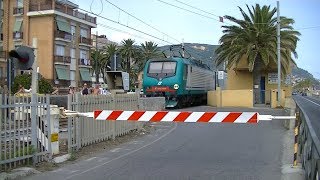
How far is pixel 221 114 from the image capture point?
10.0m

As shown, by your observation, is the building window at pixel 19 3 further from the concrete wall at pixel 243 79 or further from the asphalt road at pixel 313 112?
the asphalt road at pixel 313 112

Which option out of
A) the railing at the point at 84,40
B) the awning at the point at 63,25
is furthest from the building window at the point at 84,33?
the awning at the point at 63,25

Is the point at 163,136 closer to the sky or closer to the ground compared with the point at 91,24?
closer to the ground

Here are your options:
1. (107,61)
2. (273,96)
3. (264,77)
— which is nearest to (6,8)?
(107,61)

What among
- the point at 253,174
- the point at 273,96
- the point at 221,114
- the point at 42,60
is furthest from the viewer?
the point at 42,60

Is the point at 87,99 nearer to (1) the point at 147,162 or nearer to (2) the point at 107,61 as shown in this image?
(1) the point at 147,162

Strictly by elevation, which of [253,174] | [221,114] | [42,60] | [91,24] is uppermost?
[91,24]

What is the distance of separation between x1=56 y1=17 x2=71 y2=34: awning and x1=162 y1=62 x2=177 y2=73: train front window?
3091 cm

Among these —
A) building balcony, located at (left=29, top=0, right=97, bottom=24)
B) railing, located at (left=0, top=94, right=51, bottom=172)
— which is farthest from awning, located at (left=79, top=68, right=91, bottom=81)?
railing, located at (left=0, top=94, right=51, bottom=172)

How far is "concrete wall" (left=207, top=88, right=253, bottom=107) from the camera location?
36.3 meters

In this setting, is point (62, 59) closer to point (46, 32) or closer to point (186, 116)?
point (46, 32)

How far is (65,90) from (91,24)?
42.7 feet

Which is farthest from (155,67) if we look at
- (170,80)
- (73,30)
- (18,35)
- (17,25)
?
(73,30)

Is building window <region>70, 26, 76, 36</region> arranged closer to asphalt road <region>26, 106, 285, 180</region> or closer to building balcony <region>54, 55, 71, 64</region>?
building balcony <region>54, 55, 71, 64</region>
